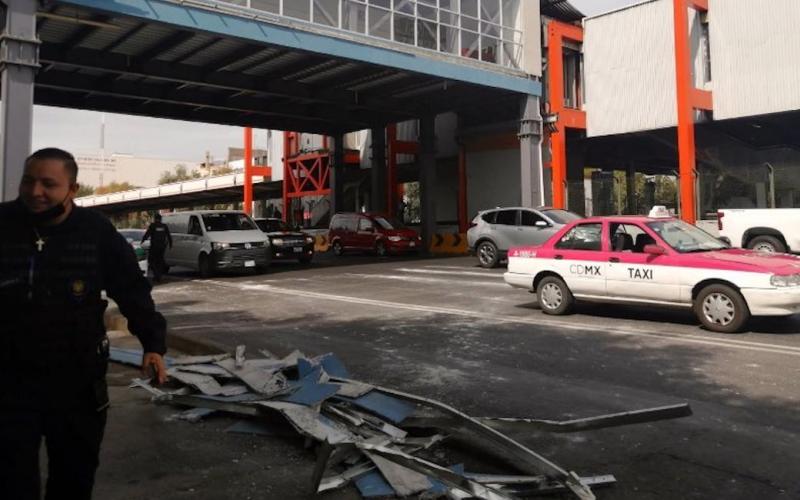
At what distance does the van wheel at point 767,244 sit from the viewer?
51.1 ft

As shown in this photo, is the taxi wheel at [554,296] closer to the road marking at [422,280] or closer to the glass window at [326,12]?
the road marking at [422,280]

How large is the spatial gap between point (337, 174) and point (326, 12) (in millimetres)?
14535

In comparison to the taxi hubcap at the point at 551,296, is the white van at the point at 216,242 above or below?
above

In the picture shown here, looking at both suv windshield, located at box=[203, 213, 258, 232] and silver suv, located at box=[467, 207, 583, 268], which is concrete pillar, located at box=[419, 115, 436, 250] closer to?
silver suv, located at box=[467, 207, 583, 268]

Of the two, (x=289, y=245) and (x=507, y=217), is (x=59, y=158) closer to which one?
(x=507, y=217)

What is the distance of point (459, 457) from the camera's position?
3986 mm

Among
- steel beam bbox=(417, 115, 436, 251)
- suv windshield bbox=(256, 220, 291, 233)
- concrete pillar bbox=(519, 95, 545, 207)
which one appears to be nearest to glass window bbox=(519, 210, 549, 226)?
concrete pillar bbox=(519, 95, 545, 207)

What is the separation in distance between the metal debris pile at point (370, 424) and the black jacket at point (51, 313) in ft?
4.88

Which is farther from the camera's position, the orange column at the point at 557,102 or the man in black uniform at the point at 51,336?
the orange column at the point at 557,102

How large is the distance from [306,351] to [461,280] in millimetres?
7490

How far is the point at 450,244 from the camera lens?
2681 cm

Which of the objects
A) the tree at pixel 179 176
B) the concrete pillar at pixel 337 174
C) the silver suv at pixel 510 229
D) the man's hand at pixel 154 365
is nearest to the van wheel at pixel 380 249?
the silver suv at pixel 510 229

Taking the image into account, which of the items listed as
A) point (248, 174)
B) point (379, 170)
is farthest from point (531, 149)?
point (248, 174)

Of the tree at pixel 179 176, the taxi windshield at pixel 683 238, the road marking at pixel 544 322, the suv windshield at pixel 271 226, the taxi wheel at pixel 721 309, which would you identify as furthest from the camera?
the tree at pixel 179 176
